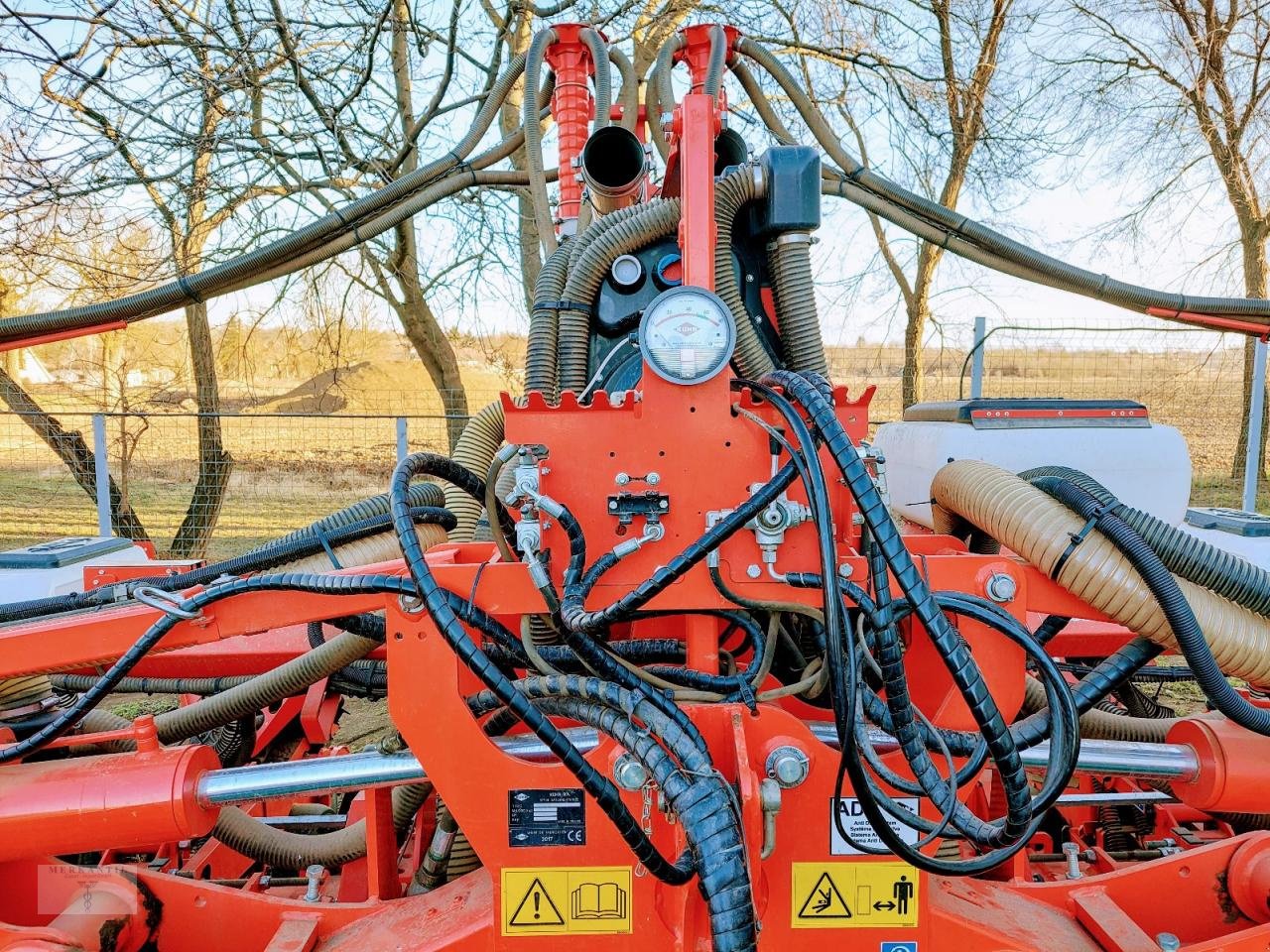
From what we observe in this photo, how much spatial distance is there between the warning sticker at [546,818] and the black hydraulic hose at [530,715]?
220mm

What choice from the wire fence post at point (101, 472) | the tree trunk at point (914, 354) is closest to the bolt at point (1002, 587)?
the wire fence post at point (101, 472)

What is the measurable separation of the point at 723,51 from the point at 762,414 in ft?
5.47

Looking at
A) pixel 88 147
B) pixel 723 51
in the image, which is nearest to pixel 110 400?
pixel 88 147

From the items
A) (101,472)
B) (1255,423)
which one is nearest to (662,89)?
(101,472)

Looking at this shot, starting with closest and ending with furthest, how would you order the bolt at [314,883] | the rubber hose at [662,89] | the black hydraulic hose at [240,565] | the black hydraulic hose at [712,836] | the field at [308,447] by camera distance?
the black hydraulic hose at [712,836]
the black hydraulic hose at [240,565]
the bolt at [314,883]
the rubber hose at [662,89]
the field at [308,447]

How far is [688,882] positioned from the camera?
154cm

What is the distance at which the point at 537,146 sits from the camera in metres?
3.20

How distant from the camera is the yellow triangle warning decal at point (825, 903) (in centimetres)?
165

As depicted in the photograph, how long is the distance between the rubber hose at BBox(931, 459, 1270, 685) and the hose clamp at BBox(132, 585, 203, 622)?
1.79 meters

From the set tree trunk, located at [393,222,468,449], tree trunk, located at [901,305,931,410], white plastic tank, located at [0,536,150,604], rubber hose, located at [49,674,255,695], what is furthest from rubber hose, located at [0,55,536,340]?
tree trunk, located at [901,305,931,410]

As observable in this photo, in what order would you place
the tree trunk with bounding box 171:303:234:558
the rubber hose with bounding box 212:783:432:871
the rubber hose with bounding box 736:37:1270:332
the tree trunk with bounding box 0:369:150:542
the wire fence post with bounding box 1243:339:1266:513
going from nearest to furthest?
1. the rubber hose with bounding box 212:783:432:871
2. the rubber hose with bounding box 736:37:1270:332
3. the wire fence post with bounding box 1243:339:1266:513
4. the tree trunk with bounding box 0:369:150:542
5. the tree trunk with bounding box 171:303:234:558

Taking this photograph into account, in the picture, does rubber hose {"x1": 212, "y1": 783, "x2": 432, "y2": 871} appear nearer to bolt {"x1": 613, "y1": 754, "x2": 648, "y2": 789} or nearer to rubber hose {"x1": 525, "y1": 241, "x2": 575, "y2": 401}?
bolt {"x1": 613, "y1": 754, "x2": 648, "y2": 789}

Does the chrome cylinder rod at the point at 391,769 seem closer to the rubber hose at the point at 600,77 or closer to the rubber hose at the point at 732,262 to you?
the rubber hose at the point at 732,262

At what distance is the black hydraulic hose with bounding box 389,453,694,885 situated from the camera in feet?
4.70
